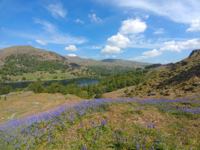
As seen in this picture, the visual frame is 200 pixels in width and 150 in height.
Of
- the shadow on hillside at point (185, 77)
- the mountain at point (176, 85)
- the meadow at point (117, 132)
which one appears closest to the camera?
the meadow at point (117, 132)

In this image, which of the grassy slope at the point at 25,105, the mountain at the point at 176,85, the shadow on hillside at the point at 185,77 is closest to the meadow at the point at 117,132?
the mountain at the point at 176,85

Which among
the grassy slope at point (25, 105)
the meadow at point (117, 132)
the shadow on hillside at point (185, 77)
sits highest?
the shadow on hillside at point (185, 77)

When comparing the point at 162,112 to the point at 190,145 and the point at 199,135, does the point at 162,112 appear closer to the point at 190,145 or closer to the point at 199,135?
the point at 199,135

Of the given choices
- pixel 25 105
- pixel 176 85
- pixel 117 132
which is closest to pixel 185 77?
pixel 176 85

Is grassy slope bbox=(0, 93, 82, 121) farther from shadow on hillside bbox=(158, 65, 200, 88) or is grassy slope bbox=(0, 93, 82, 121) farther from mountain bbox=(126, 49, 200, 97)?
shadow on hillside bbox=(158, 65, 200, 88)

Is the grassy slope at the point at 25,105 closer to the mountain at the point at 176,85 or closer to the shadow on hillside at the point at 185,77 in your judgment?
the mountain at the point at 176,85

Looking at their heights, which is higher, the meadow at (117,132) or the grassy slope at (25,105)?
the meadow at (117,132)

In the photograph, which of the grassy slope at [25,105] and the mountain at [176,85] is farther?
the grassy slope at [25,105]

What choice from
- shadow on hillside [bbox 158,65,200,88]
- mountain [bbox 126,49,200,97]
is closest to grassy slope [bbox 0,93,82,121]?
mountain [bbox 126,49,200,97]

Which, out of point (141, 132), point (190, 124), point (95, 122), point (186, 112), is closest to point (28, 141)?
point (95, 122)

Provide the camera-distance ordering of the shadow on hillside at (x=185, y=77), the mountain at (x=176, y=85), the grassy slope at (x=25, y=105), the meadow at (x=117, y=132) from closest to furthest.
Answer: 1. the meadow at (x=117, y=132)
2. the mountain at (x=176, y=85)
3. the shadow on hillside at (x=185, y=77)
4. the grassy slope at (x=25, y=105)

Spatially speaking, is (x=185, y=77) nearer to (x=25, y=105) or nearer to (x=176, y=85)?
(x=176, y=85)

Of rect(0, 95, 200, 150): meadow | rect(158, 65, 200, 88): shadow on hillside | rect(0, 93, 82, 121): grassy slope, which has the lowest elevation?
rect(0, 93, 82, 121): grassy slope

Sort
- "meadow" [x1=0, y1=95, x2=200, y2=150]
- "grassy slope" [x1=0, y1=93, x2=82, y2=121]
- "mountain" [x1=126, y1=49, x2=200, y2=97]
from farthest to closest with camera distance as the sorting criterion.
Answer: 1. "grassy slope" [x1=0, y1=93, x2=82, y2=121]
2. "mountain" [x1=126, y1=49, x2=200, y2=97]
3. "meadow" [x1=0, y1=95, x2=200, y2=150]
